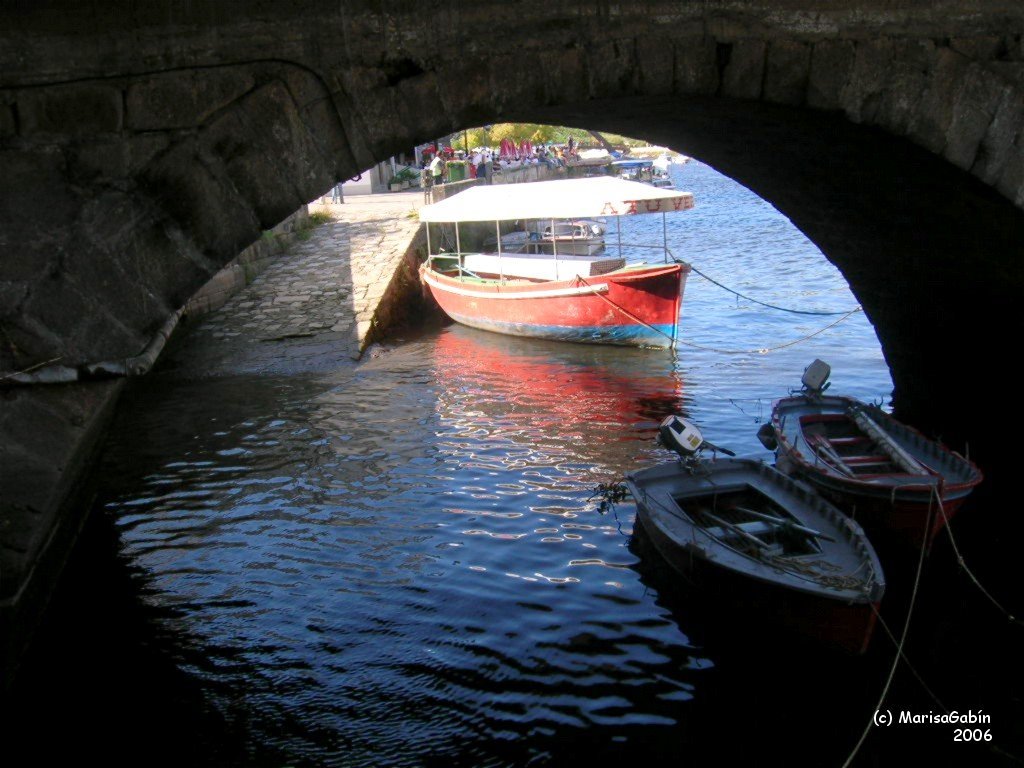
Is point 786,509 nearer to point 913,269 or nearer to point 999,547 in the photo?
point 999,547

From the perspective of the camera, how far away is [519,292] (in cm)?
1736

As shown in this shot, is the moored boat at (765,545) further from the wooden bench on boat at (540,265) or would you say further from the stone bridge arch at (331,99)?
the wooden bench on boat at (540,265)

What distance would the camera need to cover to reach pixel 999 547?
831 centimetres

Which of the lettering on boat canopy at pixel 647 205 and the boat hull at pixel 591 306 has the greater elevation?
the lettering on boat canopy at pixel 647 205

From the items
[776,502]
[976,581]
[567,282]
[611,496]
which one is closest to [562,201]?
[567,282]

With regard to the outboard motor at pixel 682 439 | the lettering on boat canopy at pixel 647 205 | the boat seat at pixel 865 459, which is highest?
the lettering on boat canopy at pixel 647 205

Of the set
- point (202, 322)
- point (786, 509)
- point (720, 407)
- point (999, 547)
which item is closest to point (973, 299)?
point (999, 547)

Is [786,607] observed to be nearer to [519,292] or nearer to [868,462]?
[868,462]

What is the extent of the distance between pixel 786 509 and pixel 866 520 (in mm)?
918

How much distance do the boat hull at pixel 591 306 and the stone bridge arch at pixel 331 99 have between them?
8769mm

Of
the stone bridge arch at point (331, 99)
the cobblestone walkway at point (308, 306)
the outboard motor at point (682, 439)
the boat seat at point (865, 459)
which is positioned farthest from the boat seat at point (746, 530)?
the cobblestone walkway at point (308, 306)

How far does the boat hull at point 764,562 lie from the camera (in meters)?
6.36

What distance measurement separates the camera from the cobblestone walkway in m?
15.7

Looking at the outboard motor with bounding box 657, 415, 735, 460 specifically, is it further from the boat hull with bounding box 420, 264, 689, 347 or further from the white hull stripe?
the white hull stripe
